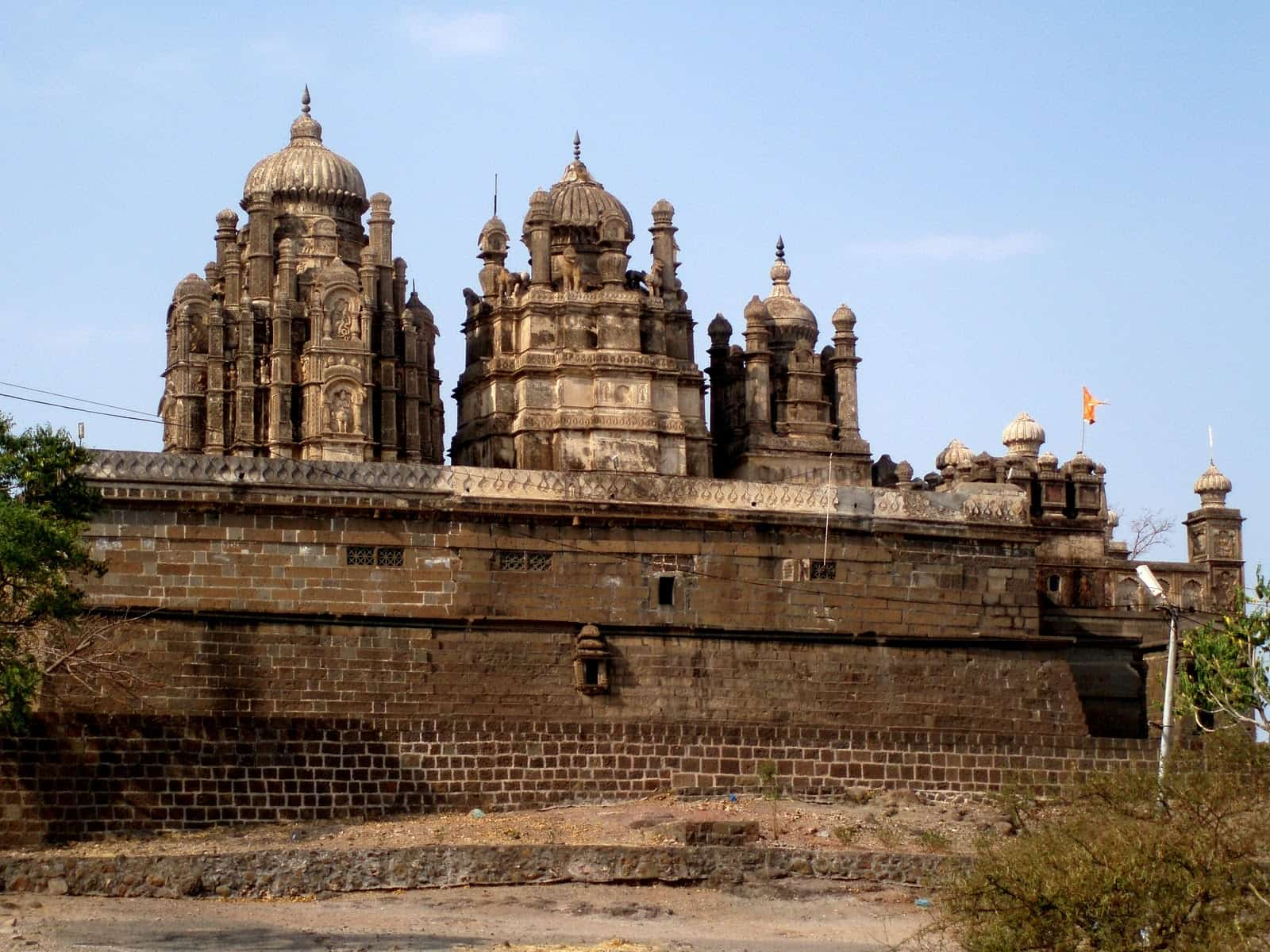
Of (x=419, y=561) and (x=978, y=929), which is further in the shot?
(x=419, y=561)

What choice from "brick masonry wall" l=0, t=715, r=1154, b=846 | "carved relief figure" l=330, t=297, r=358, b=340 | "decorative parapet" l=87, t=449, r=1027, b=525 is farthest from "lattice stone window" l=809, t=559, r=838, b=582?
"carved relief figure" l=330, t=297, r=358, b=340

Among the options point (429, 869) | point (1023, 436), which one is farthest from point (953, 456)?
point (429, 869)

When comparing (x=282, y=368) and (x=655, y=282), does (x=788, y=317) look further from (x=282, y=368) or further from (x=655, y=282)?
(x=282, y=368)

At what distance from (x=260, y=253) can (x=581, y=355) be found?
792cm

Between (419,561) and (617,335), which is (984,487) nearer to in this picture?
(617,335)

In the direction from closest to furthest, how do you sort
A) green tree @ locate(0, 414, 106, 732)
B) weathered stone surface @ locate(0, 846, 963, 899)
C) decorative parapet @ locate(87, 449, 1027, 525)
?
weathered stone surface @ locate(0, 846, 963, 899), green tree @ locate(0, 414, 106, 732), decorative parapet @ locate(87, 449, 1027, 525)

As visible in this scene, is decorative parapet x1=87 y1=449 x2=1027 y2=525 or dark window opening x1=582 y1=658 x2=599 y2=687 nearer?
decorative parapet x1=87 y1=449 x2=1027 y2=525

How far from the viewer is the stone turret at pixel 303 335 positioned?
45.3 m

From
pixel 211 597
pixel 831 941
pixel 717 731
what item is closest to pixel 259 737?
pixel 211 597

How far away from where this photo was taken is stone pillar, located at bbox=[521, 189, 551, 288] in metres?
43.5

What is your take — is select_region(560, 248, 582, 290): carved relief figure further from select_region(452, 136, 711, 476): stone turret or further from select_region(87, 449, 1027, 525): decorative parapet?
select_region(87, 449, 1027, 525): decorative parapet

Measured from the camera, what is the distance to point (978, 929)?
24.4 metres

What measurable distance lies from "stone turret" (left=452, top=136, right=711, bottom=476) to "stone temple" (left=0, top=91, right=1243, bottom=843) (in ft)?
0.20

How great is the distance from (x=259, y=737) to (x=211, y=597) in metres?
2.36
